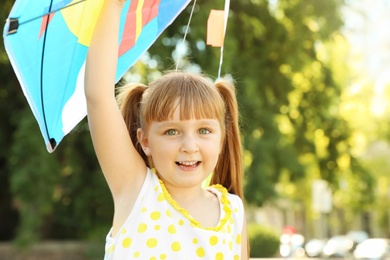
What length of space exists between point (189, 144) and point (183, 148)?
0.08 feet

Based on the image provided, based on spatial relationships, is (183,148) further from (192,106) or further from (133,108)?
(133,108)

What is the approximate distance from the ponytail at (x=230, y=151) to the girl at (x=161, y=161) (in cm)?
12

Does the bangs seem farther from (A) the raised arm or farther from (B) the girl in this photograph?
(A) the raised arm

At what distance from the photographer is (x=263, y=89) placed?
17.2 m

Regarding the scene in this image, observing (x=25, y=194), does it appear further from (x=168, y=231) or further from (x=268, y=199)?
(x=168, y=231)

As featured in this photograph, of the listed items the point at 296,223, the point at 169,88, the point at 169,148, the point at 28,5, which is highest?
the point at 28,5

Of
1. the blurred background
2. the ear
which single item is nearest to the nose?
the ear

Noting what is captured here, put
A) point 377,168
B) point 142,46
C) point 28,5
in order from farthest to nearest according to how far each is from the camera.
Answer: point 377,168
point 142,46
point 28,5

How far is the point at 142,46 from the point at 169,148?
49 cm

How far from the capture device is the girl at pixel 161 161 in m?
2.42

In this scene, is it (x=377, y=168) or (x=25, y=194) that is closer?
(x=25, y=194)

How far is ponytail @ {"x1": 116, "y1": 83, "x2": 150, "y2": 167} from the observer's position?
2738mm

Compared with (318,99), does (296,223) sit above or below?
below

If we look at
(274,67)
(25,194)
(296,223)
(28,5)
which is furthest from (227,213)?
(296,223)
